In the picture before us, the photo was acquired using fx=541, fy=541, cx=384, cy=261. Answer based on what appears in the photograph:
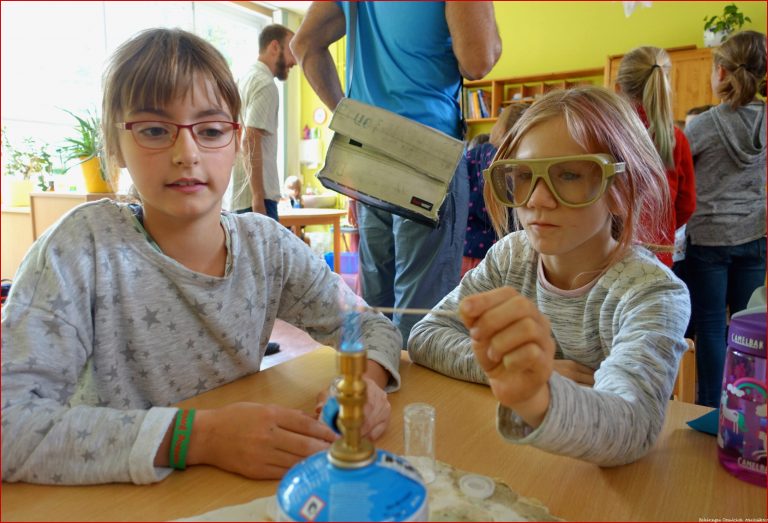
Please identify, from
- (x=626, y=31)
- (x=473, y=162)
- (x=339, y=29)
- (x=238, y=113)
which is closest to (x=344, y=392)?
(x=238, y=113)

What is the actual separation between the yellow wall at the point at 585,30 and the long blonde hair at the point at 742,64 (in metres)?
2.87

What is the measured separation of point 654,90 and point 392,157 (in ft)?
4.71

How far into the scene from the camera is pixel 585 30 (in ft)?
18.1

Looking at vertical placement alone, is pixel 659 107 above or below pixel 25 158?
above

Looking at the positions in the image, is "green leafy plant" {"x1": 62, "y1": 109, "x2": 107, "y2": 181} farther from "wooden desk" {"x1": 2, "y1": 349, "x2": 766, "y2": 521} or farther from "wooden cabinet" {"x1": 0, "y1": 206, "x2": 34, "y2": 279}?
"wooden desk" {"x1": 2, "y1": 349, "x2": 766, "y2": 521}

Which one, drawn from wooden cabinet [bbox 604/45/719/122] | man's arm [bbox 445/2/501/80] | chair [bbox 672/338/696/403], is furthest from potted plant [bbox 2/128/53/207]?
wooden cabinet [bbox 604/45/719/122]

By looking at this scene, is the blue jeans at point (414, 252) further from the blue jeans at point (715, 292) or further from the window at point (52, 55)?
the window at point (52, 55)

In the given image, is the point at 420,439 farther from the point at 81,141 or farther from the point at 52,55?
the point at 52,55

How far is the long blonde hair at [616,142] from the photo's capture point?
3.36 ft

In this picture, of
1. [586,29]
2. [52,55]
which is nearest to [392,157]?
[52,55]

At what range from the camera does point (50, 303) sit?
825 mm

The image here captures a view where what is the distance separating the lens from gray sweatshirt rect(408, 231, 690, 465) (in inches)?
26.6

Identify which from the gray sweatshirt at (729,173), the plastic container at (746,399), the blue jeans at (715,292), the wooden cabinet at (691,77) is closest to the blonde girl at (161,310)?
the plastic container at (746,399)

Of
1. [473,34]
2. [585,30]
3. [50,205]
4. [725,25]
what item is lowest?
[50,205]
